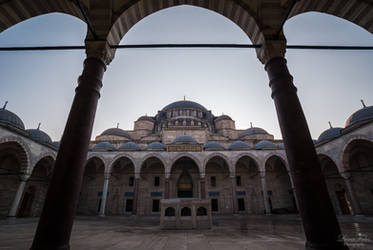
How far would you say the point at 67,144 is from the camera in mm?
2703

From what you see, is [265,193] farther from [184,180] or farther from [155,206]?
[155,206]

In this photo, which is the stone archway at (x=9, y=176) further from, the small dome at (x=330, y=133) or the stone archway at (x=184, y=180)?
the small dome at (x=330, y=133)

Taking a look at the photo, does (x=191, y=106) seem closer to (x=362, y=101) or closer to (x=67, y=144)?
(x=362, y=101)

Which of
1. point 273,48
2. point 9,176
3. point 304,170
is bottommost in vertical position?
point 304,170

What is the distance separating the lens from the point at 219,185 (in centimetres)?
2034

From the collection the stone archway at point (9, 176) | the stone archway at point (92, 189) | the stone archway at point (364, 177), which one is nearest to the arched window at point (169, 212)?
the stone archway at point (9, 176)

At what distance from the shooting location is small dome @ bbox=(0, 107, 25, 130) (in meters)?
14.3

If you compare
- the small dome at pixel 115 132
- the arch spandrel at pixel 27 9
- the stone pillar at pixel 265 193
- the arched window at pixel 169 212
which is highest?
the small dome at pixel 115 132

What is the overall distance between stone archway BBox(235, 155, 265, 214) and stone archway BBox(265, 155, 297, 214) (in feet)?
4.54

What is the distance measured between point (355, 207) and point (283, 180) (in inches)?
334

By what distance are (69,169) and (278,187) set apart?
22.7 metres

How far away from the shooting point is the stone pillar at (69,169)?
7.39ft

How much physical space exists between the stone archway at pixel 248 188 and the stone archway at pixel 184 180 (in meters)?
4.59

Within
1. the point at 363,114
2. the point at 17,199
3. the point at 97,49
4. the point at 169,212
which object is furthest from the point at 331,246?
the point at 363,114
